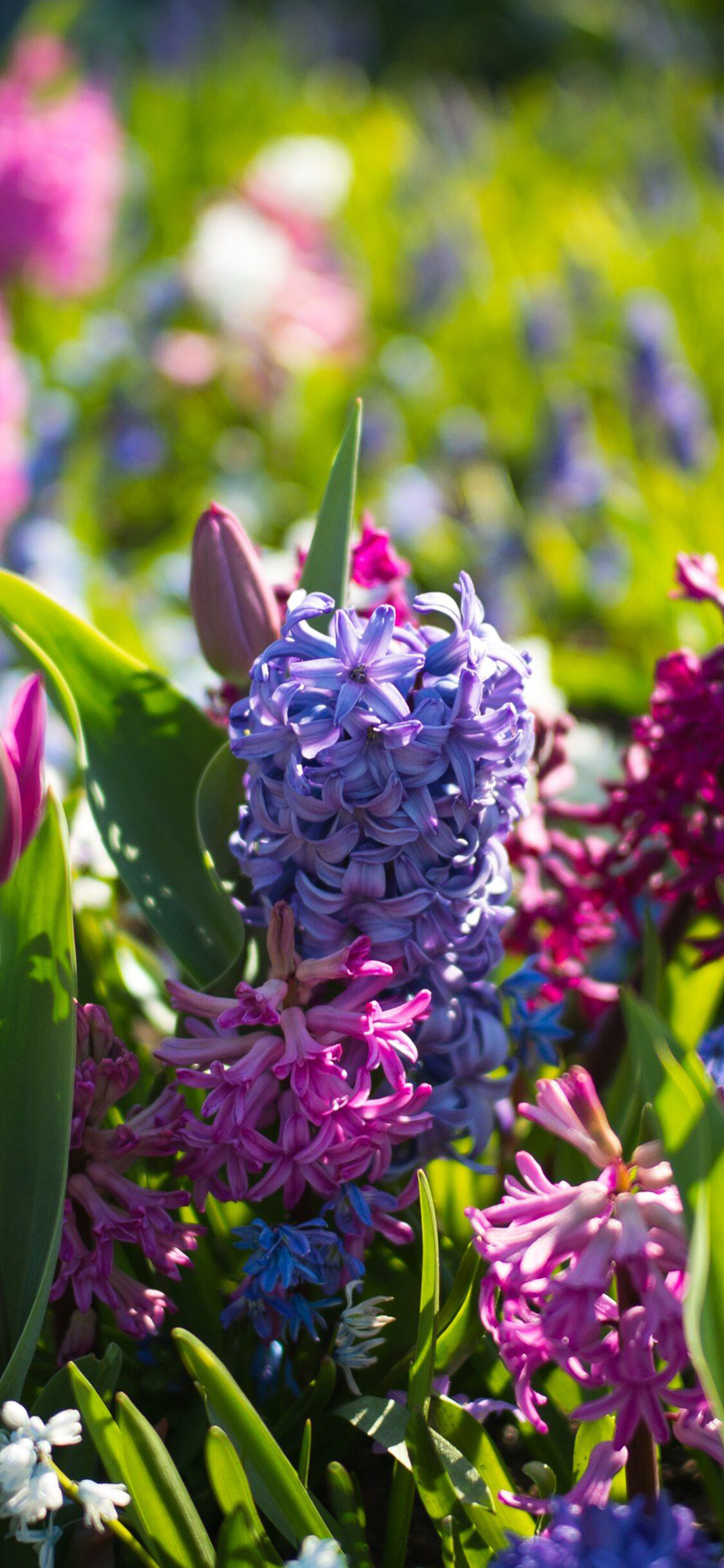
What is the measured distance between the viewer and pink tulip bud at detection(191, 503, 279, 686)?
0.61 m

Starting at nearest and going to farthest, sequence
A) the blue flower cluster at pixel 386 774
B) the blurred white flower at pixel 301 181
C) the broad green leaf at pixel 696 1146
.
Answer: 1. the broad green leaf at pixel 696 1146
2. the blue flower cluster at pixel 386 774
3. the blurred white flower at pixel 301 181

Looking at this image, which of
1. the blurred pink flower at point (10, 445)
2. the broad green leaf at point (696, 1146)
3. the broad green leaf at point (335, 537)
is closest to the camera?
the broad green leaf at point (696, 1146)

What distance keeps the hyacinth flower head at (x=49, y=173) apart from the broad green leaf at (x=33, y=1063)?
71.0 inches

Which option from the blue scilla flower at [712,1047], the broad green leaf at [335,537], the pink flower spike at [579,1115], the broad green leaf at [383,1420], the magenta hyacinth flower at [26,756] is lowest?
the broad green leaf at [383,1420]

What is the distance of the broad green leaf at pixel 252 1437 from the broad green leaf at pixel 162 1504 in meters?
0.02

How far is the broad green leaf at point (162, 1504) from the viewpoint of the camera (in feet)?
1.55

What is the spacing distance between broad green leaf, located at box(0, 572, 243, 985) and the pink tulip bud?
0.15 feet

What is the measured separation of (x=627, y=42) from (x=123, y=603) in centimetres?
485

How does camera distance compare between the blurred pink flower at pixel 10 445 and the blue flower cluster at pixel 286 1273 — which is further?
the blurred pink flower at pixel 10 445

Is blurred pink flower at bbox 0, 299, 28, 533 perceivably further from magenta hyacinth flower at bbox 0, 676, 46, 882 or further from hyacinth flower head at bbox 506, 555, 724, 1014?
magenta hyacinth flower at bbox 0, 676, 46, 882

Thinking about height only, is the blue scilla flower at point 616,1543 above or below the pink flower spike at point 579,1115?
below

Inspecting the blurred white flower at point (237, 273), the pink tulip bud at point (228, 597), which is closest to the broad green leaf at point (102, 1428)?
the pink tulip bud at point (228, 597)

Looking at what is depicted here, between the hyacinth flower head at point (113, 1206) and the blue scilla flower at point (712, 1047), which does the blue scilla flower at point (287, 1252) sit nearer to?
the hyacinth flower head at point (113, 1206)

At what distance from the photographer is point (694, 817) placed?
79cm
